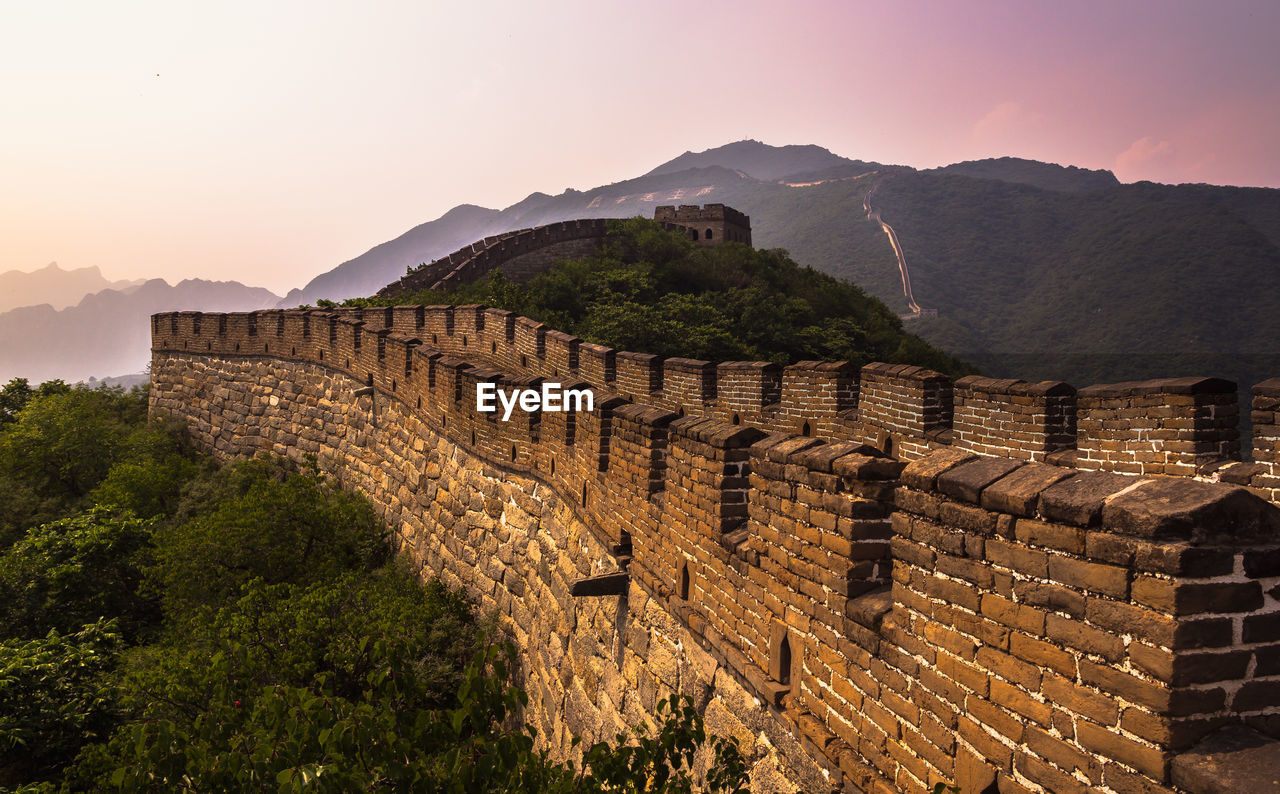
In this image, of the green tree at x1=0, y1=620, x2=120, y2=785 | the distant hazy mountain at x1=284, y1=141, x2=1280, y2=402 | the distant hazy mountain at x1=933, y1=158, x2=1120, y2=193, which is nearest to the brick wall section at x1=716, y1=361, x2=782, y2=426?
the green tree at x1=0, y1=620, x2=120, y2=785

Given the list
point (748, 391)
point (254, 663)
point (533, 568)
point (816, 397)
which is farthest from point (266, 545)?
point (816, 397)

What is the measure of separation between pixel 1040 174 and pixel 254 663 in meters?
150

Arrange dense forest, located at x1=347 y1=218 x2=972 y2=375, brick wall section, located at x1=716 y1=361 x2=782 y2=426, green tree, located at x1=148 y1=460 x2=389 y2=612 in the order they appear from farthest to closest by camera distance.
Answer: dense forest, located at x1=347 y1=218 x2=972 y2=375
green tree, located at x1=148 y1=460 x2=389 y2=612
brick wall section, located at x1=716 y1=361 x2=782 y2=426

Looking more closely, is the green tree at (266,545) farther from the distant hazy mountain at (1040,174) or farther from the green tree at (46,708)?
the distant hazy mountain at (1040,174)

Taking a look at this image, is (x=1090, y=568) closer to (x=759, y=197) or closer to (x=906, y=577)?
(x=906, y=577)

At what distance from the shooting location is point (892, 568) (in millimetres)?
2807

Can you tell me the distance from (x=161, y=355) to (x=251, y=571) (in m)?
14.8

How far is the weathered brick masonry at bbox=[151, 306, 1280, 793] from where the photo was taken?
1.70 metres

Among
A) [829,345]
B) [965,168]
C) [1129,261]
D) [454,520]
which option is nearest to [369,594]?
[454,520]

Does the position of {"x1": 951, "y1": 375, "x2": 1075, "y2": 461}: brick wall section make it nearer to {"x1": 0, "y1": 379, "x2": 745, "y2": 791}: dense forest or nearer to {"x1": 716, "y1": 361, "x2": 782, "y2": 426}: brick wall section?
{"x1": 716, "y1": 361, "x2": 782, "y2": 426}: brick wall section

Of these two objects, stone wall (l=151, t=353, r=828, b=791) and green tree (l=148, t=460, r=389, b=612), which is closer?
stone wall (l=151, t=353, r=828, b=791)

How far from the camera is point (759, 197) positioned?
5251 inches

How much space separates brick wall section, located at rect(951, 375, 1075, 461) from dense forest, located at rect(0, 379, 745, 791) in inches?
137

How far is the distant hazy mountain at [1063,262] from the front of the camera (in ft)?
204
